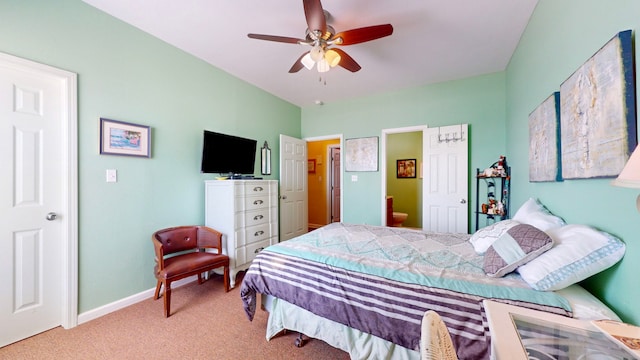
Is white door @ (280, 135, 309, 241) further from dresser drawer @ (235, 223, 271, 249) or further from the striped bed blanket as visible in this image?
the striped bed blanket

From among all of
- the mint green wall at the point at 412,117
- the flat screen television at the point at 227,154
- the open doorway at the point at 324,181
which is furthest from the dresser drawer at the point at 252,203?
the open doorway at the point at 324,181

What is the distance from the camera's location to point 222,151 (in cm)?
299

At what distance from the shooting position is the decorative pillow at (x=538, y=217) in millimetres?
1404

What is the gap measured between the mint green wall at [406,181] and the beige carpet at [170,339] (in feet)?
13.8

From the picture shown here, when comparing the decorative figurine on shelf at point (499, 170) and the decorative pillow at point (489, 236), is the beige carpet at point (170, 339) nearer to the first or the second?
the decorative pillow at point (489, 236)

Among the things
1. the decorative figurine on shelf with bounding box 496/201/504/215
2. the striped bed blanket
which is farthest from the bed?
the decorative figurine on shelf with bounding box 496/201/504/215

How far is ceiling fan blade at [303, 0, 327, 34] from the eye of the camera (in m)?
1.55

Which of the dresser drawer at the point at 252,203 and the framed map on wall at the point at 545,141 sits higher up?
the framed map on wall at the point at 545,141

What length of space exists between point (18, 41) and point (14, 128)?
632mm

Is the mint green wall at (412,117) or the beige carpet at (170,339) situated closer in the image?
the beige carpet at (170,339)

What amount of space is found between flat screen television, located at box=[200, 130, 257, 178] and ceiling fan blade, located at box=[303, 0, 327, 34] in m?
1.79

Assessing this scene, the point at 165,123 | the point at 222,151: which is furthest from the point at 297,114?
the point at 165,123

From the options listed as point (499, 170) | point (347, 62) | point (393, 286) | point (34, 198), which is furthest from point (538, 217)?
point (34, 198)

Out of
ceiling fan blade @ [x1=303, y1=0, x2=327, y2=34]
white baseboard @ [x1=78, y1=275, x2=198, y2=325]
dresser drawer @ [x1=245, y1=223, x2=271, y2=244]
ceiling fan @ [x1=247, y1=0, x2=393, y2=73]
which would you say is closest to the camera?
ceiling fan blade @ [x1=303, y1=0, x2=327, y2=34]
